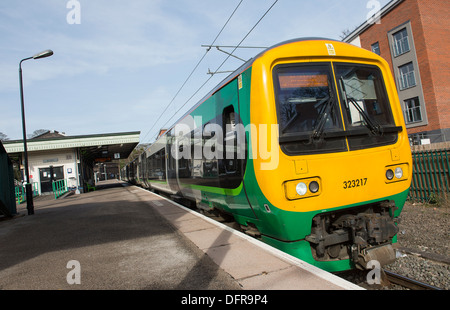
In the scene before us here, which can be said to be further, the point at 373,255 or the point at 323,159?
the point at 323,159

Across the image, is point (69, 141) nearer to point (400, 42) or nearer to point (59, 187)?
point (59, 187)

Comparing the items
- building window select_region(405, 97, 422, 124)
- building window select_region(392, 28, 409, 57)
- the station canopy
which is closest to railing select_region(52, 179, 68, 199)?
the station canopy

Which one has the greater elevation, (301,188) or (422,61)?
(422,61)

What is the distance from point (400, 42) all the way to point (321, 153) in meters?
25.5

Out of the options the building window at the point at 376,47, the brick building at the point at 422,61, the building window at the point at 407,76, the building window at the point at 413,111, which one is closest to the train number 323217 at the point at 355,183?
the brick building at the point at 422,61

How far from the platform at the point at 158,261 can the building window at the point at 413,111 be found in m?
23.0

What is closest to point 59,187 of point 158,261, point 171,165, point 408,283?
point 171,165

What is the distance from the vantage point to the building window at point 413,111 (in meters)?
23.0

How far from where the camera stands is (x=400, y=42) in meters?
23.8

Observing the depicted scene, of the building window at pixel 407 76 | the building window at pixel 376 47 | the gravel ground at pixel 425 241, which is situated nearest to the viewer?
the gravel ground at pixel 425 241

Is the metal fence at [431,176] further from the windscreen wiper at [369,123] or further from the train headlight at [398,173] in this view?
the windscreen wiper at [369,123]

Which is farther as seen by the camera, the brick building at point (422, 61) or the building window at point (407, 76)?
the building window at point (407, 76)

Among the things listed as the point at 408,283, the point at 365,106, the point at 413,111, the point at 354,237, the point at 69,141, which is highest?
the point at 69,141
